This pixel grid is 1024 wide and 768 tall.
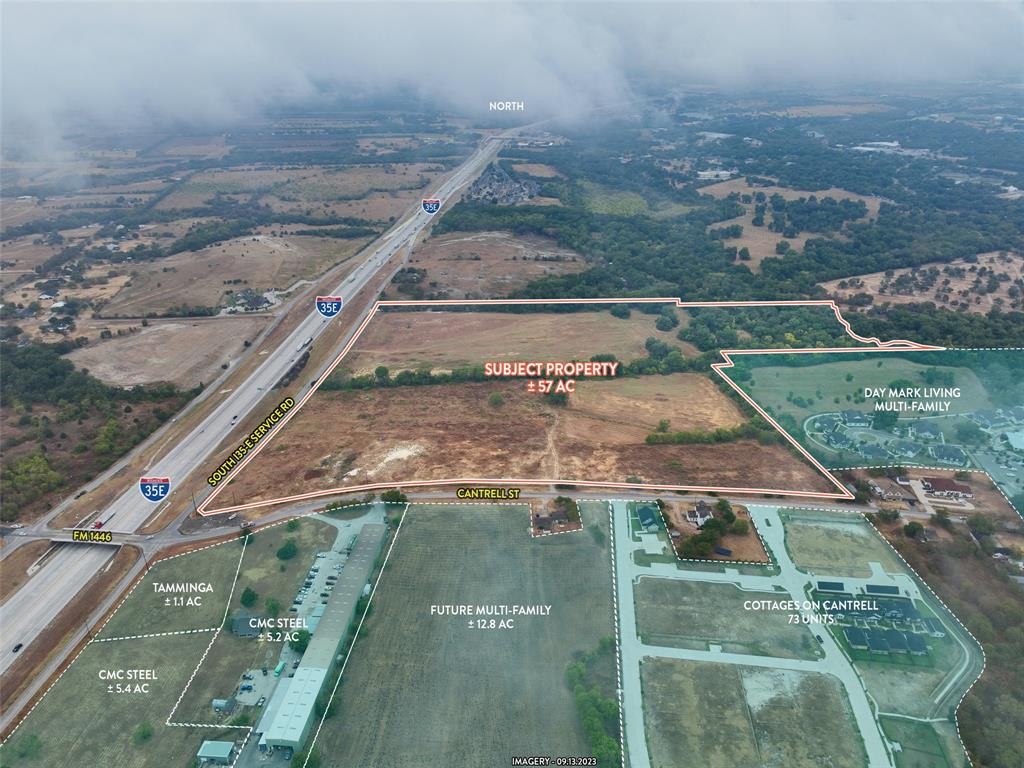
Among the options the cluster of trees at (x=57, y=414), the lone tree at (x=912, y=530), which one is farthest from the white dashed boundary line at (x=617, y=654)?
the cluster of trees at (x=57, y=414)

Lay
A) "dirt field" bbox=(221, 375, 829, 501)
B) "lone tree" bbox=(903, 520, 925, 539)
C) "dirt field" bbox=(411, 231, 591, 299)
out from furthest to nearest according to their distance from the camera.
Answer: "dirt field" bbox=(411, 231, 591, 299) < "dirt field" bbox=(221, 375, 829, 501) < "lone tree" bbox=(903, 520, 925, 539)

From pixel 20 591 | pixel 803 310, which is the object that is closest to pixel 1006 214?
pixel 803 310

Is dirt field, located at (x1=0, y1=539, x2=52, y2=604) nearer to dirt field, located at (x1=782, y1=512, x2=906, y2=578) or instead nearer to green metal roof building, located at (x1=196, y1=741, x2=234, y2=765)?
green metal roof building, located at (x1=196, y1=741, x2=234, y2=765)

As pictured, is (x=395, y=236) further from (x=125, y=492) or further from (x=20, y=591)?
(x=20, y=591)

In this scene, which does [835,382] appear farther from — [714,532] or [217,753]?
[217,753]

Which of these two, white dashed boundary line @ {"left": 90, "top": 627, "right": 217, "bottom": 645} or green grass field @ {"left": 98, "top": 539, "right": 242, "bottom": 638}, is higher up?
green grass field @ {"left": 98, "top": 539, "right": 242, "bottom": 638}

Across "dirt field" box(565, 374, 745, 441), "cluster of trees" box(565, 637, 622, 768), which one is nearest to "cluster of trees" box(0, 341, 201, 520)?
"dirt field" box(565, 374, 745, 441)
